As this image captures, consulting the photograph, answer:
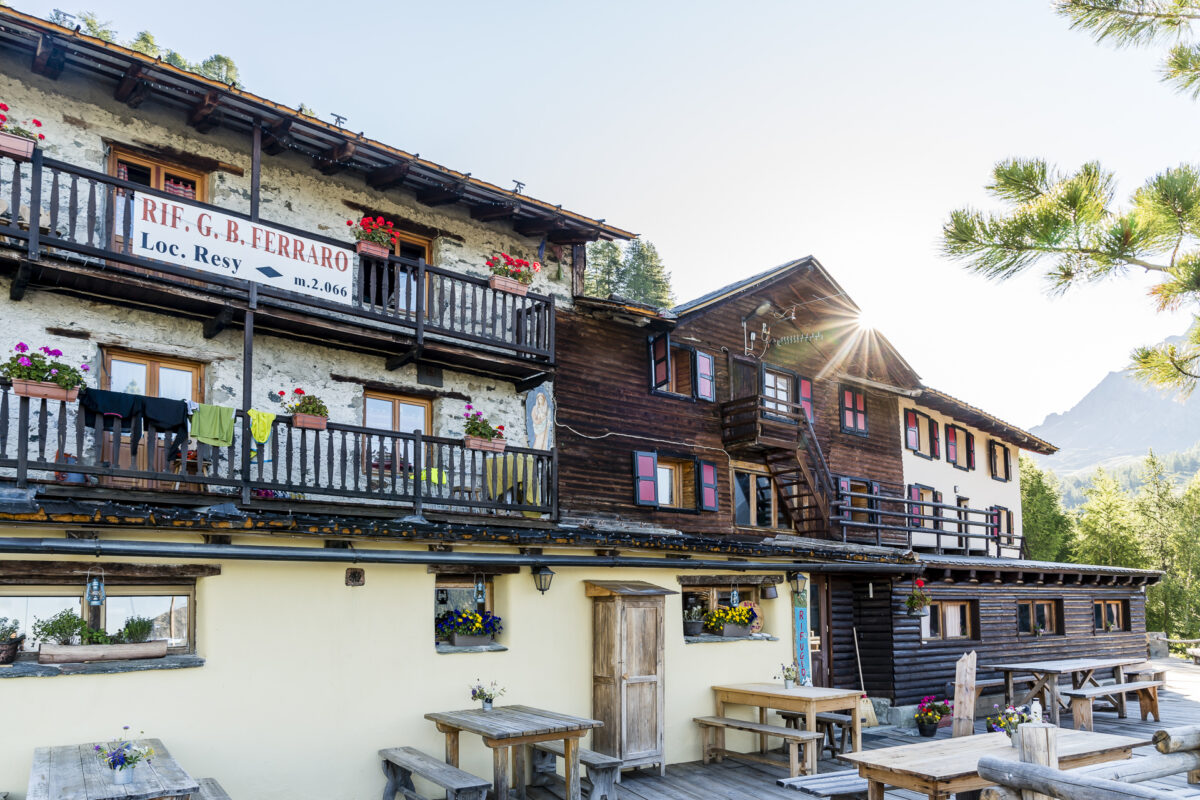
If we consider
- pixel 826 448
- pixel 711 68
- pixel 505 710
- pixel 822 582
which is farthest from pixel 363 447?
pixel 826 448

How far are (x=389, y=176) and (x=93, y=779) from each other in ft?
31.8

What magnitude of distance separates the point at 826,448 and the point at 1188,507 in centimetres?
2943

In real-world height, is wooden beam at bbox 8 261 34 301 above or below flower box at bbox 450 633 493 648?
above

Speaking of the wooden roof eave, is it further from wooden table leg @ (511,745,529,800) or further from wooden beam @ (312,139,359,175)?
wooden table leg @ (511,745,529,800)

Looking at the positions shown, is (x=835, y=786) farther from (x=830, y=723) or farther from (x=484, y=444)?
(x=484, y=444)

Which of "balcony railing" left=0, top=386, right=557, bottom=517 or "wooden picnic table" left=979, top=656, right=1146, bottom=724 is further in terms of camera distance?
"wooden picnic table" left=979, top=656, right=1146, bottom=724

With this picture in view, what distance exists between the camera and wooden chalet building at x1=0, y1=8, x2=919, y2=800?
376 inches

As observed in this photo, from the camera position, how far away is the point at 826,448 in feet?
74.1

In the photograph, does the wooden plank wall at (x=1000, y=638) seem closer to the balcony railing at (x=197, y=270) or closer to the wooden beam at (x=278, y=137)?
the balcony railing at (x=197, y=270)

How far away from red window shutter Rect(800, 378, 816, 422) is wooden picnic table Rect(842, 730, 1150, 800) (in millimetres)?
12138

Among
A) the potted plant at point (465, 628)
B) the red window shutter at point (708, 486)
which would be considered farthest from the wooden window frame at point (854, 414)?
the potted plant at point (465, 628)

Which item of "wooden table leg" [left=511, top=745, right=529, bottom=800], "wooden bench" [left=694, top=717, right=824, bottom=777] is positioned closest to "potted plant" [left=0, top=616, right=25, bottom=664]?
"wooden table leg" [left=511, top=745, right=529, bottom=800]

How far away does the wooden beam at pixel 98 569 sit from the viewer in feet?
29.3

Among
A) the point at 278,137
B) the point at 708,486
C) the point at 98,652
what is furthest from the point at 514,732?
the point at 708,486
